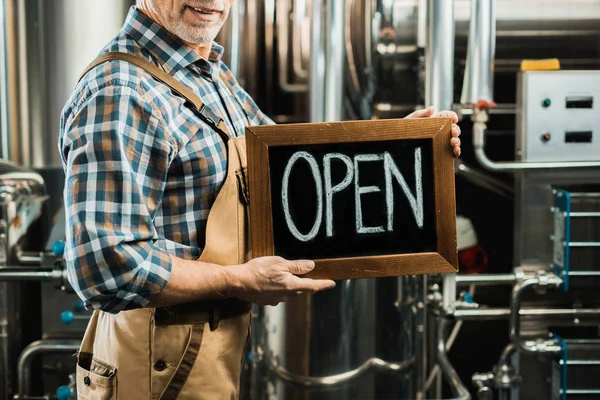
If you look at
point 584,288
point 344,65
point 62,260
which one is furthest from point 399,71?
point 62,260

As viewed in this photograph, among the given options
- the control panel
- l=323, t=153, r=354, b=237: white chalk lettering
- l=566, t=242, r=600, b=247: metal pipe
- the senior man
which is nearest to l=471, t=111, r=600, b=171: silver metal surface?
the control panel

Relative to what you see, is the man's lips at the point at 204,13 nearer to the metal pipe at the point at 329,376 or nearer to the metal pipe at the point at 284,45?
the metal pipe at the point at 329,376

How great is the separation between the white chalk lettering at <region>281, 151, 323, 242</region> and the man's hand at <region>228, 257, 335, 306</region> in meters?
0.05

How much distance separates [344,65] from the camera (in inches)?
94.6

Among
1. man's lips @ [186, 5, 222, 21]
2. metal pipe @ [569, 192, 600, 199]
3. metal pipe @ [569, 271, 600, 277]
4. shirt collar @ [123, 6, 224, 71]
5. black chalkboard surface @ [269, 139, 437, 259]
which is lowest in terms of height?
metal pipe @ [569, 271, 600, 277]

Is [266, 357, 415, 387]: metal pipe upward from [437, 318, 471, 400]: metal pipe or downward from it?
upward

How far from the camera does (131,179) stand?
1214 mm

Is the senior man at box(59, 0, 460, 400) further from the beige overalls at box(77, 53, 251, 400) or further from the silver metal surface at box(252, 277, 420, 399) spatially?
the silver metal surface at box(252, 277, 420, 399)

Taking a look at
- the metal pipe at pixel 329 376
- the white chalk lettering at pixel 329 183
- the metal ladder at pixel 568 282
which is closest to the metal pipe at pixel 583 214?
the metal ladder at pixel 568 282

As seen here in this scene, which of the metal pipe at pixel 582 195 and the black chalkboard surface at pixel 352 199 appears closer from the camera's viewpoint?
the black chalkboard surface at pixel 352 199

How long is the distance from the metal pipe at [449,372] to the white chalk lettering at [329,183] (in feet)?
3.46

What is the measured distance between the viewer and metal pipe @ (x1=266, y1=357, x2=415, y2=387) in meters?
2.08

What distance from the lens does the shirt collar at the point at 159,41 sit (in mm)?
1387

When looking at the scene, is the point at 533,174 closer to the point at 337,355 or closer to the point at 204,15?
the point at 337,355
